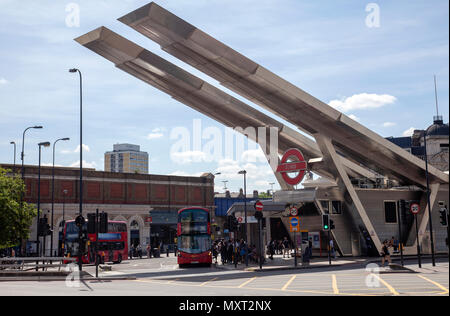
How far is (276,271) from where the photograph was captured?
2942 centimetres

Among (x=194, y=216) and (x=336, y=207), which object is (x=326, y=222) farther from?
(x=194, y=216)

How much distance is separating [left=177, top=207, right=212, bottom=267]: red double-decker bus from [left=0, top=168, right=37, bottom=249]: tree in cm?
1243

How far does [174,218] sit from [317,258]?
36.4m

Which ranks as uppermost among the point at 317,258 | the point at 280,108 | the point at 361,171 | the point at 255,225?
the point at 280,108

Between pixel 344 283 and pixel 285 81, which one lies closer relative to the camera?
pixel 344 283

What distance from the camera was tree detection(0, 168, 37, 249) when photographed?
3750 centimetres

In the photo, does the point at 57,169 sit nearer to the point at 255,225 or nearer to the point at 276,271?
the point at 255,225

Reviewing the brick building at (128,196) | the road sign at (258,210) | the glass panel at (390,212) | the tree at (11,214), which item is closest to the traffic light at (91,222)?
the road sign at (258,210)

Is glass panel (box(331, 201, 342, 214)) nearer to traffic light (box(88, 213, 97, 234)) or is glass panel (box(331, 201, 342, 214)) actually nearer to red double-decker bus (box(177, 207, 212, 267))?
red double-decker bus (box(177, 207, 212, 267))

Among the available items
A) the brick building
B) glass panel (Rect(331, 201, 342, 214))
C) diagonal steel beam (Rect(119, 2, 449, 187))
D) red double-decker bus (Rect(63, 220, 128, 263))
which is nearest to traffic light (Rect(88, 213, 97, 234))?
diagonal steel beam (Rect(119, 2, 449, 187))

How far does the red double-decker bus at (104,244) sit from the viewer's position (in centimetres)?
4028

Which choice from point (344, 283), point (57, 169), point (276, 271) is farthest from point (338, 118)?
point (57, 169)

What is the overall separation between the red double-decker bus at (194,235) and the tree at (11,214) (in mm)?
12427

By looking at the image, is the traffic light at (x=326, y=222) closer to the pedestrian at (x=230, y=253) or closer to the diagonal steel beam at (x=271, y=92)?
the diagonal steel beam at (x=271, y=92)
